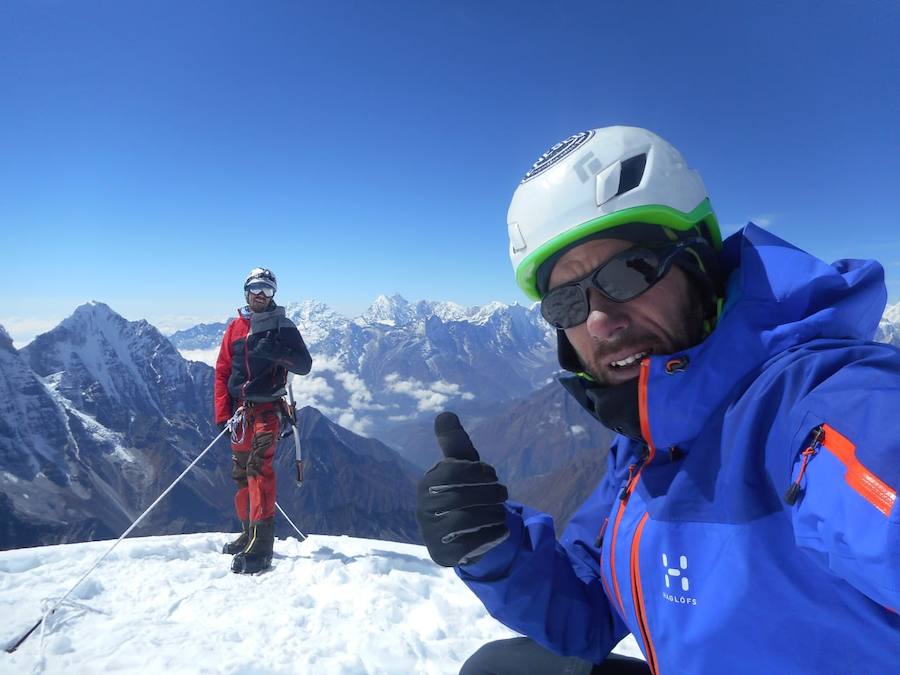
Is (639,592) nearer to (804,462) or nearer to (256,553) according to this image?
(804,462)

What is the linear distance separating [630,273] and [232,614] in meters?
6.06

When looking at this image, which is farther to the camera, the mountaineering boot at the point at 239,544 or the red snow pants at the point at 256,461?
the mountaineering boot at the point at 239,544

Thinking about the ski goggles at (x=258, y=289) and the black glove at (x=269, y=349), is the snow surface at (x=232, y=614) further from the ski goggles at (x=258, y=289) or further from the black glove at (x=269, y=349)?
the ski goggles at (x=258, y=289)

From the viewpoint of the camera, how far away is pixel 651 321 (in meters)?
2.58

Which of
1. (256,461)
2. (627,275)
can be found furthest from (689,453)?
(256,461)

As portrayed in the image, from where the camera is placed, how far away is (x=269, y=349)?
7652 millimetres

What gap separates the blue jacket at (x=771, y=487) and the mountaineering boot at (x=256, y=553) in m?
6.24

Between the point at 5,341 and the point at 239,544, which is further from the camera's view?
the point at 5,341

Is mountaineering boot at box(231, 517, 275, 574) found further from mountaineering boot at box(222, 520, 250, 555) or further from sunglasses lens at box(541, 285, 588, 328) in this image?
sunglasses lens at box(541, 285, 588, 328)

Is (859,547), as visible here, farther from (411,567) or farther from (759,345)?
(411,567)

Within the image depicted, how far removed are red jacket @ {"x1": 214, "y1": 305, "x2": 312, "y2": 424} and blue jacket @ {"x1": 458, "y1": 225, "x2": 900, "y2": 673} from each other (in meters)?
6.42

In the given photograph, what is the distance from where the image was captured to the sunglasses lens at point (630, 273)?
2.62 m

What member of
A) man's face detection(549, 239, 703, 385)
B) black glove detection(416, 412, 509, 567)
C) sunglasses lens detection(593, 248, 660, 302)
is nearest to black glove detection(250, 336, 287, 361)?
black glove detection(416, 412, 509, 567)

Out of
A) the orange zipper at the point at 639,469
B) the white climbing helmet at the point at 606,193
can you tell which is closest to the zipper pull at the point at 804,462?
the orange zipper at the point at 639,469
